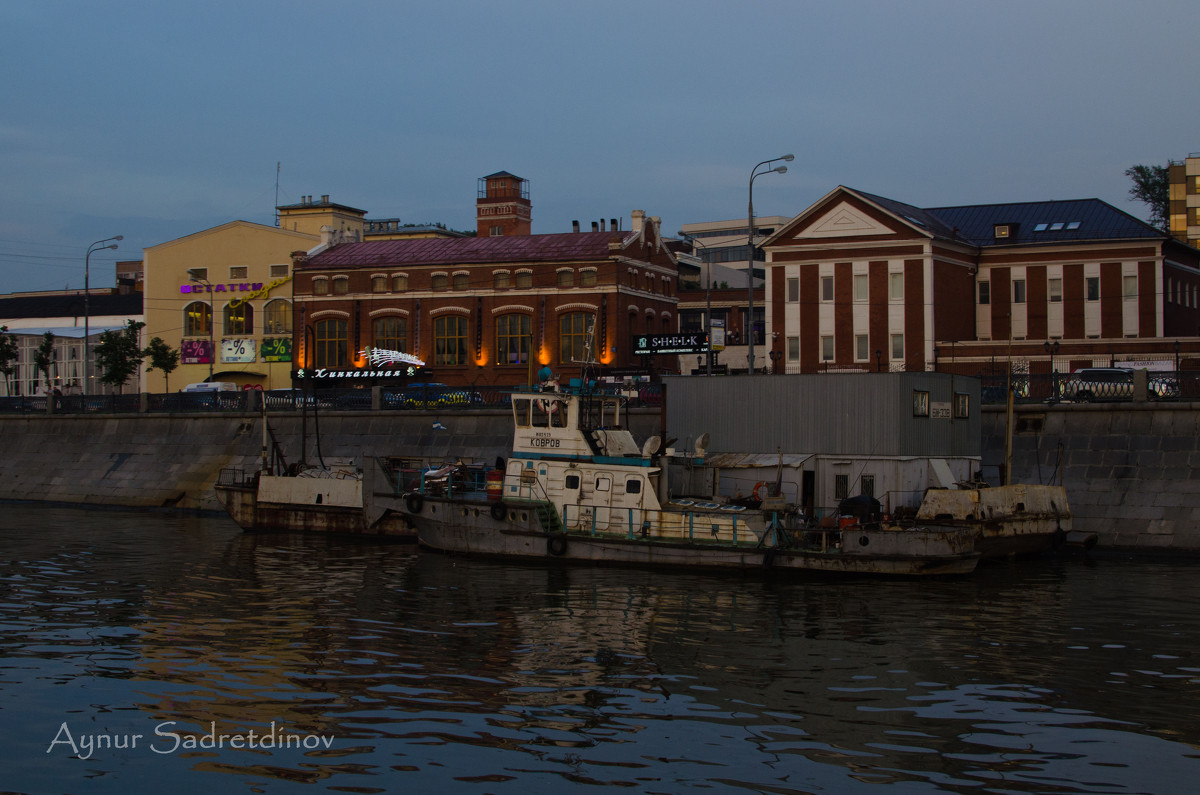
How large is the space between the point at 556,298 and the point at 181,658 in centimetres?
5136

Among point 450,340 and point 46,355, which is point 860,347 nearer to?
point 450,340

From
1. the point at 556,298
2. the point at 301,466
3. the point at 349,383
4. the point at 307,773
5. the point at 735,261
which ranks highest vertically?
the point at 735,261

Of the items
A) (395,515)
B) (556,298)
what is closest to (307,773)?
(395,515)

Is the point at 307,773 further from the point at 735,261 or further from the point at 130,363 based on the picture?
the point at 735,261

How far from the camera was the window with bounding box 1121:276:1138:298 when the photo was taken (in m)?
60.1

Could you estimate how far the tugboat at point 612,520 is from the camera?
94.6 ft

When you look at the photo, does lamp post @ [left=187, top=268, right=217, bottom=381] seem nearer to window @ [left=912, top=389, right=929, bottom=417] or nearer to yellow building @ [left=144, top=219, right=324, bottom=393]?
yellow building @ [left=144, top=219, right=324, bottom=393]

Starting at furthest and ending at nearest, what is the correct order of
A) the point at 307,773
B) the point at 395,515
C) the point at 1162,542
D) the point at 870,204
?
the point at 870,204, the point at 395,515, the point at 1162,542, the point at 307,773

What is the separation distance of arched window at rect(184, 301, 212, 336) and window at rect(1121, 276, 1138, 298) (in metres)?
56.8

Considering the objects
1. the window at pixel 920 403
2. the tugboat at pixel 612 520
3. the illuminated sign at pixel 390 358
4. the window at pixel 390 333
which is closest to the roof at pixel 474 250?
the window at pixel 390 333

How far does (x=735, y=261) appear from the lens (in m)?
115

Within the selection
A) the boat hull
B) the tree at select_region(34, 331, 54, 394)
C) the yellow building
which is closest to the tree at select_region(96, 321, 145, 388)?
the yellow building

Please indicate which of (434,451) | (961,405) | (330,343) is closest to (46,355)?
(330,343)

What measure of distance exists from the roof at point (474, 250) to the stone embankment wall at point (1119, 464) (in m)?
35.5
